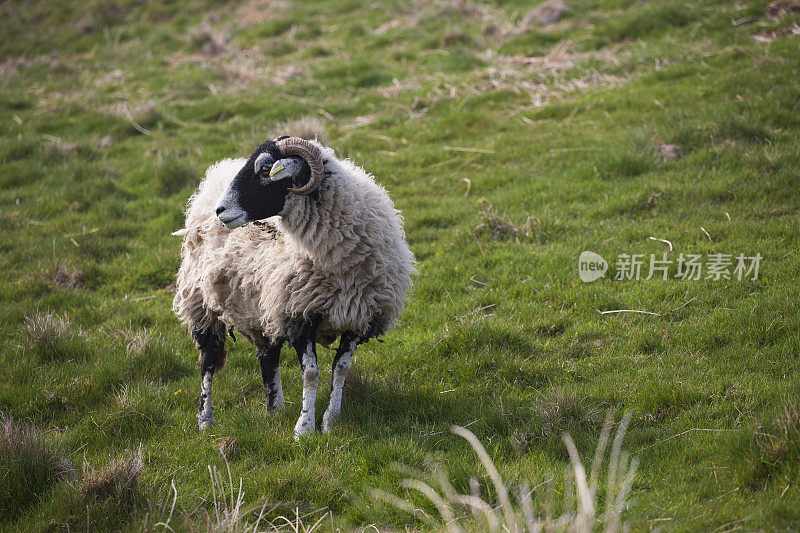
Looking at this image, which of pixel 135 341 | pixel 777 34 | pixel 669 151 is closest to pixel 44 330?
pixel 135 341

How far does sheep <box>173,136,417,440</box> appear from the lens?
4988mm

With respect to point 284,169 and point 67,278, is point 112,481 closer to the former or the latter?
point 284,169

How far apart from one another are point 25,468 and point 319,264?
2428 mm

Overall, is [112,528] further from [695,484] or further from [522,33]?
[522,33]

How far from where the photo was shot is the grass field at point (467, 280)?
417 cm

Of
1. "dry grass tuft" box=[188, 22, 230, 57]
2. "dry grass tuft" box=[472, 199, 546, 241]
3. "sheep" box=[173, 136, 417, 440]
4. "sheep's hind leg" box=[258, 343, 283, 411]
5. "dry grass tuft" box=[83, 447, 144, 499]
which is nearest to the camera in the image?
"dry grass tuft" box=[83, 447, 144, 499]

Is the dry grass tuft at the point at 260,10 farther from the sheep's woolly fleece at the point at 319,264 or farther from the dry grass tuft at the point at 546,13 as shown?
the sheep's woolly fleece at the point at 319,264

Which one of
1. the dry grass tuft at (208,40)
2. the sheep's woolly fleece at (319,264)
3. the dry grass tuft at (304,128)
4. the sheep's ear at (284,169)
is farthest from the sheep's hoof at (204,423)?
the dry grass tuft at (208,40)

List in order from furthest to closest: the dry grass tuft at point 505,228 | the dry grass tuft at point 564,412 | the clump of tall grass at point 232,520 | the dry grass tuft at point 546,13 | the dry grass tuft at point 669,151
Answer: the dry grass tuft at point 546,13 → the dry grass tuft at point 669,151 → the dry grass tuft at point 505,228 → the dry grass tuft at point 564,412 → the clump of tall grass at point 232,520

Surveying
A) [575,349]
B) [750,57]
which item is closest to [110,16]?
[750,57]

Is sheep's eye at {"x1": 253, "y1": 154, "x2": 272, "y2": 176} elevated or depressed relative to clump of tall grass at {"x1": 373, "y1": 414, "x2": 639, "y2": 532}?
elevated

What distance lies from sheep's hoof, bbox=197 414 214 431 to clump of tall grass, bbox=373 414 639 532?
187cm

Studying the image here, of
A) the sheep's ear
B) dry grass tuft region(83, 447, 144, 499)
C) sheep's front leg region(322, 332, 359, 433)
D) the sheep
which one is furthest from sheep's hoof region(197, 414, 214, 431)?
the sheep's ear

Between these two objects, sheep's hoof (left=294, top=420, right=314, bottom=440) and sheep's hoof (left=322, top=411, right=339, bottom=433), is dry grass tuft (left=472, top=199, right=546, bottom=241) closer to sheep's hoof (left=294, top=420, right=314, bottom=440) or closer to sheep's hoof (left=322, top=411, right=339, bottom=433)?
sheep's hoof (left=322, top=411, right=339, bottom=433)
